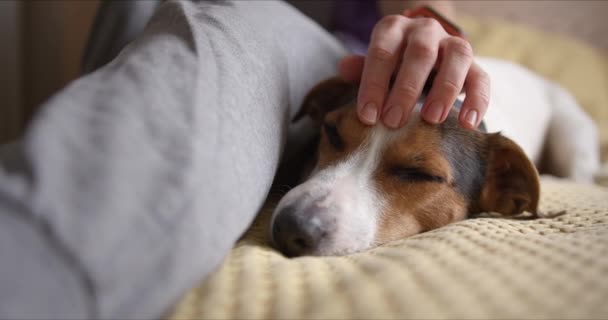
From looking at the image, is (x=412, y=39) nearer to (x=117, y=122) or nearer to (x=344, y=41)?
(x=117, y=122)

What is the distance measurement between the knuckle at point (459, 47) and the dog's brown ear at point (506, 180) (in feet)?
0.97

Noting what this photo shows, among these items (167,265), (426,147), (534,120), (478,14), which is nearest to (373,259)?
(167,265)

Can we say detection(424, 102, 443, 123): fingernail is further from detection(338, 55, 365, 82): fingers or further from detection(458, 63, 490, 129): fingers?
detection(338, 55, 365, 82): fingers

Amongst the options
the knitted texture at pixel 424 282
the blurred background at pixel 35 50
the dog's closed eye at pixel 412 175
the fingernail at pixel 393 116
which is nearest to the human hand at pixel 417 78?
the fingernail at pixel 393 116

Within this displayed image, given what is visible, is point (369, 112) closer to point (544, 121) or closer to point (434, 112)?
point (434, 112)

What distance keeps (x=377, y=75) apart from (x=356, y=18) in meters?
1.11

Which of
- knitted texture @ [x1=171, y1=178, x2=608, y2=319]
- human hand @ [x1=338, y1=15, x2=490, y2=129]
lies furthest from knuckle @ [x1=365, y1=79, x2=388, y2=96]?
knitted texture @ [x1=171, y1=178, x2=608, y2=319]

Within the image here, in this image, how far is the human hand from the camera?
1.02 m

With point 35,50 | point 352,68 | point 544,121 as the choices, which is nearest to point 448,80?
point 352,68

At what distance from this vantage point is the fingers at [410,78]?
3.32 ft

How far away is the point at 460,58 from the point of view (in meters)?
1.05

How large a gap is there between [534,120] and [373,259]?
5.62 ft

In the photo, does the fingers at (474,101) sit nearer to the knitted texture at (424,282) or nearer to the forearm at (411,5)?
the knitted texture at (424,282)

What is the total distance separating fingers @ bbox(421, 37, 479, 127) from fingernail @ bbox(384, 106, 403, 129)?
0.07 meters
